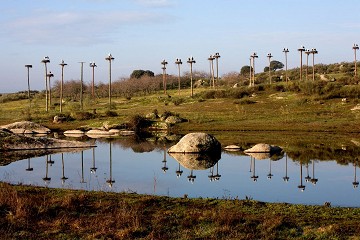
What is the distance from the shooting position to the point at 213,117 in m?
65.1

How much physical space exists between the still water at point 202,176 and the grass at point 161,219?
3039 millimetres

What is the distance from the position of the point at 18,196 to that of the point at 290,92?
226 feet

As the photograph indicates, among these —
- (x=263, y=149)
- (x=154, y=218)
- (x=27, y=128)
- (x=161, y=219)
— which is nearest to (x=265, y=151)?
(x=263, y=149)

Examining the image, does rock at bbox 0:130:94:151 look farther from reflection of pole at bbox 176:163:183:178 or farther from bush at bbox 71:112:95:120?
bush at bbox 71:112:95:120

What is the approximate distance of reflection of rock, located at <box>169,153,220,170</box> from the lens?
2918 centimetres

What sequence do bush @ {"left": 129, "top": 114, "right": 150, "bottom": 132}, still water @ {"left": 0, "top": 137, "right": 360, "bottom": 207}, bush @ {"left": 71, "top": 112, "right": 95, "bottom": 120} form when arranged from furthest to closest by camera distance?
bush @ {"left": 71, "top": 112, "right": 95, "bottom": 120} → bush @ {"left": 129, "top": 114, "right": 150, "bottom": 132} → still water @ {"left": 0, "top": 137, "right": 360, "bottom": 207}

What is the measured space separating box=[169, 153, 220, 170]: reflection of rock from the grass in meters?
12.0

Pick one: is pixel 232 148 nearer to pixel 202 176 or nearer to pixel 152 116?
pixel 202 176

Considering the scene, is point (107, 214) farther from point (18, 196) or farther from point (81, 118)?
point (81, 118)

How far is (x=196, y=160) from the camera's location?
31.7m

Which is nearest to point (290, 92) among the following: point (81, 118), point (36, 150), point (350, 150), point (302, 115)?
point (302, 115)

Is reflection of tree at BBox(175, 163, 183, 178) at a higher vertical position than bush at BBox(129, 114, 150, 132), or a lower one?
lower

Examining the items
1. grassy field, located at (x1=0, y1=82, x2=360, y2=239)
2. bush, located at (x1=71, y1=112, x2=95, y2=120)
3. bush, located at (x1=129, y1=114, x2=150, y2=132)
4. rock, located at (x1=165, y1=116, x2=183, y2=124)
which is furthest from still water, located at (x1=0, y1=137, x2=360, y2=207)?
bush, located at (x1=71, y1=112, x2=95, y2=120)

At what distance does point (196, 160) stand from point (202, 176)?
6.24m
